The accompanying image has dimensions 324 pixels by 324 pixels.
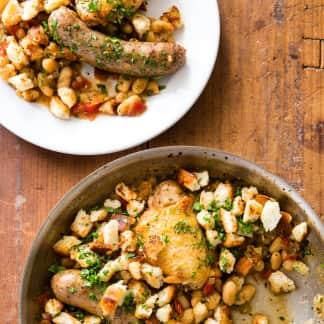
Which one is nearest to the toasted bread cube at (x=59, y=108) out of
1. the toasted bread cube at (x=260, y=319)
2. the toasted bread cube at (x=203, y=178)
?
the toasted bread cube at (x=203, y=178)

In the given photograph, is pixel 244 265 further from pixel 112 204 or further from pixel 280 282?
pixel 112 204

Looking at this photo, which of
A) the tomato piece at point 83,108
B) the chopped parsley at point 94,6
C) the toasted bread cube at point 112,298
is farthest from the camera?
the tomato piece at point 83,108

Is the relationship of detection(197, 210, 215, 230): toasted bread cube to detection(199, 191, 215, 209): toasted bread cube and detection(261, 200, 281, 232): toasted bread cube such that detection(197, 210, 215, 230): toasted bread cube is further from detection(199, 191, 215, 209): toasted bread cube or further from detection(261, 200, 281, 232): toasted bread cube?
detection(261, 200, 281, 232): toasted bread cube

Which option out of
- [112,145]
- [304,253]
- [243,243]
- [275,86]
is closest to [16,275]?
[112,145]

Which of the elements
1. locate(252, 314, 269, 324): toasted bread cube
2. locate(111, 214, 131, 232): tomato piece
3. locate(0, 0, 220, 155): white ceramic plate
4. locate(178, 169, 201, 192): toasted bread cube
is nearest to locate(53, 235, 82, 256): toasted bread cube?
locate(111, 214, 131, 232): tomato piece

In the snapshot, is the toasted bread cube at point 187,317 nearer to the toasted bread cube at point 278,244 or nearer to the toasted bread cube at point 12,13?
the toasted bread cube at point 278,244

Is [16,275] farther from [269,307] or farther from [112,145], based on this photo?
[269,307]

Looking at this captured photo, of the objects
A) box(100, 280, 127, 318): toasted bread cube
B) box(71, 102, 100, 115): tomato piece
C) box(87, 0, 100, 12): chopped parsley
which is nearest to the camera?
box(100, 280, 127, 318): toasted bread cube
